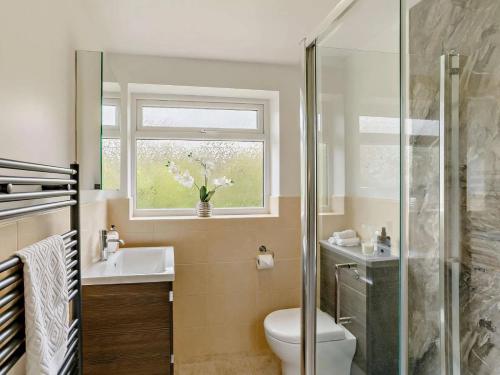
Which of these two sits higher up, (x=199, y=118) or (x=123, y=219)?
(x=199, y=118)

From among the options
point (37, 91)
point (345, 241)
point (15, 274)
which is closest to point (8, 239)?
point (15, 274)

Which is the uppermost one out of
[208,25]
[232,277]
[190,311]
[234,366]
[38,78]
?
[208,25]

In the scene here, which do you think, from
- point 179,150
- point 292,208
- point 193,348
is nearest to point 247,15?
point 179,150

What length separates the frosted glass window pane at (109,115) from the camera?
182 cm

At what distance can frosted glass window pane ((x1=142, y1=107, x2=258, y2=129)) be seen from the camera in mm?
2654

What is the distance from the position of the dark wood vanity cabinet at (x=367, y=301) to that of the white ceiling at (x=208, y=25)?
4.11 ft

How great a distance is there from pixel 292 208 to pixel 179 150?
3.29ft

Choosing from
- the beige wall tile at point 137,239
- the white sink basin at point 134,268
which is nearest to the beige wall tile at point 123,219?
the beige wall tile at point 137,239

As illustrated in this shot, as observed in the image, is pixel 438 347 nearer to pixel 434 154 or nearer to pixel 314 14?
pixel 434 154

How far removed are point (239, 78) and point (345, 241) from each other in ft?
5.09

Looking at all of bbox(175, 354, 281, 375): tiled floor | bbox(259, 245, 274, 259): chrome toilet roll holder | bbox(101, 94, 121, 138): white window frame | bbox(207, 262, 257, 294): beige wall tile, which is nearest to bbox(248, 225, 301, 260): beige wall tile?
bbox(259, 245, 274, 259): chrome toilet roll holder

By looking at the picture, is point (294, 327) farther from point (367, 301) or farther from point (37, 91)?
point (37, 91)

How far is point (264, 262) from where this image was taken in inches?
96.0

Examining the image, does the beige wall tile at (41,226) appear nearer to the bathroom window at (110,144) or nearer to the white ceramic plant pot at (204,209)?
the bathroom window at (110,144)
